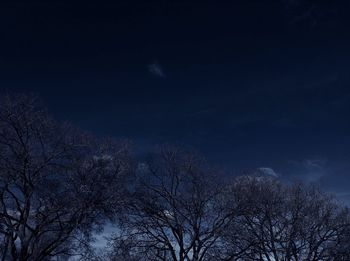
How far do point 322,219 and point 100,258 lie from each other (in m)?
18.8

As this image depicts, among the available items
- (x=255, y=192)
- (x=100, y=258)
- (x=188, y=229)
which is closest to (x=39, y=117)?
(x=100, y=258)

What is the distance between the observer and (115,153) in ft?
68.9

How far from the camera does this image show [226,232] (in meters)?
23.7

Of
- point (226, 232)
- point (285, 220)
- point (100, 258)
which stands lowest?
point (100, 258)

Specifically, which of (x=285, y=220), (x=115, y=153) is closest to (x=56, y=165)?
(x=115, y=153)

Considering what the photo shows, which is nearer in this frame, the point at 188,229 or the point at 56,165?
the point at 56,165

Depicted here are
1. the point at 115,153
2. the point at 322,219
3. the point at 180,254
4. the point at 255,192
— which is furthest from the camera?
the point at 322,219

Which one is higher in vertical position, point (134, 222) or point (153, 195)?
point (153, 195)

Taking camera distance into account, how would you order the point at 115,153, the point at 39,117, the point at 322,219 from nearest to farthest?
the point at 39,117 → the point at 115,153 → the point at 322,219

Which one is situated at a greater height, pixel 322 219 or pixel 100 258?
pixel 322 219

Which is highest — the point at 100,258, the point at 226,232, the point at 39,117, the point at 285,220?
the point at 39,117

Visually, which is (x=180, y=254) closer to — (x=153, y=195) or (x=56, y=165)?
(x=153, y=195)

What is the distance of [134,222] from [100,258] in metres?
4.12

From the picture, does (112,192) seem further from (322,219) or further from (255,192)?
(322,219)
